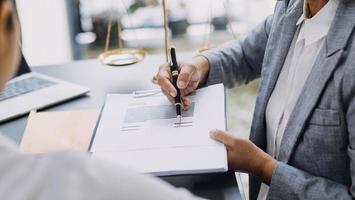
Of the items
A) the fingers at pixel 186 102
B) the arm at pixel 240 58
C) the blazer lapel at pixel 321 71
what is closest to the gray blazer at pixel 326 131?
the blazer lapel at pixel 321 71

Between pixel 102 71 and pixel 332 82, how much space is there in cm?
85

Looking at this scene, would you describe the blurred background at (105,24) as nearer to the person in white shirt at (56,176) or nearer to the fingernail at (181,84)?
the fingernail at (181,84)

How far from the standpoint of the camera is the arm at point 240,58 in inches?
50.0

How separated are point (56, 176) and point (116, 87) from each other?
98cm

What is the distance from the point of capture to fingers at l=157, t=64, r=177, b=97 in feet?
3.61

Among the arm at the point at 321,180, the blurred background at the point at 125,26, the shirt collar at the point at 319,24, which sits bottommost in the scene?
the blurred background at the point at 125,26

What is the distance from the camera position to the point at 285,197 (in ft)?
3.00

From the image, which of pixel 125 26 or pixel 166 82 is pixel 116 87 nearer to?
pixel 166 82

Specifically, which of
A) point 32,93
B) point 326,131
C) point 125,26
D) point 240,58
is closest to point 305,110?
point 326,131

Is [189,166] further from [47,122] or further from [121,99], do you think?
[47,122]

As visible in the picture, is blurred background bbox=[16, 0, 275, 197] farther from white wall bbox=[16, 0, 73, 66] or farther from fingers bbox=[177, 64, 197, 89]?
fingers bbox=[177, 64, 197, 89]

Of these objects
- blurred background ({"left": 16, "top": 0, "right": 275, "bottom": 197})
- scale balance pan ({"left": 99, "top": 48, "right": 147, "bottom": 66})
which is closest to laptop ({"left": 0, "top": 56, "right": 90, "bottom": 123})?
scale balance pan ({"left": 99, "top": 48, "right": 147, "bottom": 66})

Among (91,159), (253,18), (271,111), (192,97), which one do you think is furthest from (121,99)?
(253,18)

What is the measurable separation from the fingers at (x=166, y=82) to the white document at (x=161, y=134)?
0.03m
